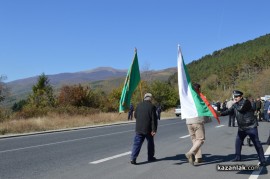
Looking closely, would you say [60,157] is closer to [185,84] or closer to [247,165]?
[185,84]

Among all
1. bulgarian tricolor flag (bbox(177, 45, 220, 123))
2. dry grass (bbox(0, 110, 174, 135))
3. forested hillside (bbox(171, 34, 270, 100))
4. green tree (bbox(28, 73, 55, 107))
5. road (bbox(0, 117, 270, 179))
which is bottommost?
road (bbox(0, 117, 270, 179))

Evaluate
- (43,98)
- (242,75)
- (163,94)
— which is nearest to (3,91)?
(43,98)

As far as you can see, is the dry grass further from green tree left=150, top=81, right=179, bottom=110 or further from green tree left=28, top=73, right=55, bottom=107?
green tree left=150, top=81, right=179, bottom=110

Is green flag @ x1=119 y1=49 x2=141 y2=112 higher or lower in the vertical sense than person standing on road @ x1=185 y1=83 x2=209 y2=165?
higher

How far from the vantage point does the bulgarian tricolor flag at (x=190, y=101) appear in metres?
8.88

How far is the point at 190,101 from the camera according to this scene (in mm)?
8984

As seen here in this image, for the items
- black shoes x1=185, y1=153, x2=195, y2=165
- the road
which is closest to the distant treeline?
the road

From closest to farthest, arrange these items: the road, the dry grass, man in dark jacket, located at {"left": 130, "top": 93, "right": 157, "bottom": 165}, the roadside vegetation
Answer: the road < man in dark jacket, located at {"left": 130, "top": 93, "right": 157, "bottom": 165} < the dry grass < the roadside vegetation

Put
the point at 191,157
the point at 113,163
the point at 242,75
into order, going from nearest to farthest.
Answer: the point at 191,157
the point at 113,163
the point at 242,75

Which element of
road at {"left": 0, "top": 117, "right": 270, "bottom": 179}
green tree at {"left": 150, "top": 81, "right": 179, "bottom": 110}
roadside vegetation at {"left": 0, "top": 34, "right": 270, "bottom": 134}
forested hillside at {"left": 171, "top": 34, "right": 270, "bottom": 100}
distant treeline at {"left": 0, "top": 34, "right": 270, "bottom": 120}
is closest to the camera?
road at {"left": 0, "top": 117, "right": 270, "bottom": 179}

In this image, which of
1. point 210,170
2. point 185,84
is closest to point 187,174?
point 210,170

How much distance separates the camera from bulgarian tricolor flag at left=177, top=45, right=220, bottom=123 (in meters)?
8.88

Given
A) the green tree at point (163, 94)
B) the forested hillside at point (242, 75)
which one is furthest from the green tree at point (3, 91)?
the forested hillside at point (242, 75)

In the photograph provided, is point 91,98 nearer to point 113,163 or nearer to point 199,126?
point 113,163
